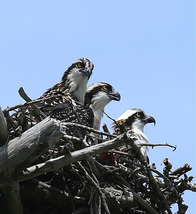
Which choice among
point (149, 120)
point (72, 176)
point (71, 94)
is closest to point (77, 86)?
point (71, 94)

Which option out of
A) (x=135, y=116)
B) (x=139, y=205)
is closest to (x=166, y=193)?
(x=139, y=205)

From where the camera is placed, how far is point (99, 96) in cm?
796

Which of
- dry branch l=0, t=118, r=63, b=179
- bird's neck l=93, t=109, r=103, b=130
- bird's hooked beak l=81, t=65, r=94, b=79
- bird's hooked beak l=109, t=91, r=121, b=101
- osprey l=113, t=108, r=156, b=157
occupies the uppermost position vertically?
bird's hooked beak l=81, t=65, r=94, b=79

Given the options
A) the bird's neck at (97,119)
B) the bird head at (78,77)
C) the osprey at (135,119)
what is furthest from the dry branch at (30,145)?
the osprey at (135,119)

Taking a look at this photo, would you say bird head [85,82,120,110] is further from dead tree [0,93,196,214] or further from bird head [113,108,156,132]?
dead tree [0,93,196,214]

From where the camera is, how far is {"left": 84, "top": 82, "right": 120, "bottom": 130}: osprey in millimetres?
7820

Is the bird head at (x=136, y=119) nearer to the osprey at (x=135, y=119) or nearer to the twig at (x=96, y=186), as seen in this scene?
the osprey at (x=135, y=119)

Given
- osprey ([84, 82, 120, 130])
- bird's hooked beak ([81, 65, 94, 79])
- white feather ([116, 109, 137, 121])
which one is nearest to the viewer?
bird's hooked beak ([81, 65, 94, 79])

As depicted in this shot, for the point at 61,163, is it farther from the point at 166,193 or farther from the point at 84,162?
the point at 166,193

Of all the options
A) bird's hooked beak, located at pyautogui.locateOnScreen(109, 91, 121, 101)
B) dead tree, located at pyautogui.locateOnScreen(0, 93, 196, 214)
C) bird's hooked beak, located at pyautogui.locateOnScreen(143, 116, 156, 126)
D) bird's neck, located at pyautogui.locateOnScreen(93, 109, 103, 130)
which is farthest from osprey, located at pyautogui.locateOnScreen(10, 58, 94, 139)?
bird's hooked beak, located at pyautogui.locateOnScreen(143, 116, 156, 126)

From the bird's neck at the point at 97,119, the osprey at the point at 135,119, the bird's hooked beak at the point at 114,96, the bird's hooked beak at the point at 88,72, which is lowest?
the bird's neck at the point at 97,119

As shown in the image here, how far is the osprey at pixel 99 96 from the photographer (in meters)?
7.82

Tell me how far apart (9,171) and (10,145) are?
19 centimetres

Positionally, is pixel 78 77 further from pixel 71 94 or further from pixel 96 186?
pixel 96 186
